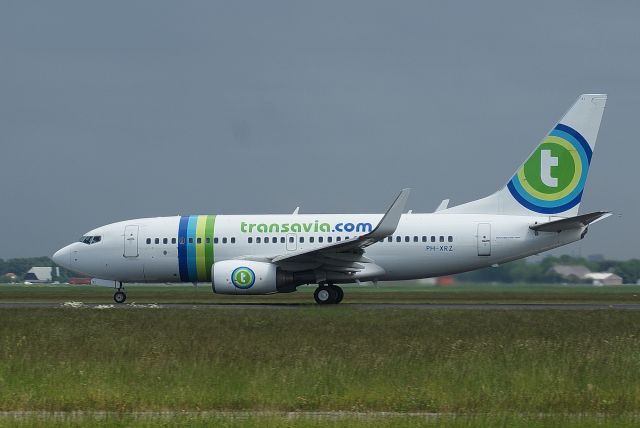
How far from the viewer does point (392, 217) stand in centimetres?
3238

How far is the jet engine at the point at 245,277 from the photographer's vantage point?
110 feet

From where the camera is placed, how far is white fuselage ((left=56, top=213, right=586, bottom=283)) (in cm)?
3531

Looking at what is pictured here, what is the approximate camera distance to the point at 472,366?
15.5 metres

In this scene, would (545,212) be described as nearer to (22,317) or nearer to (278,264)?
(278,264)

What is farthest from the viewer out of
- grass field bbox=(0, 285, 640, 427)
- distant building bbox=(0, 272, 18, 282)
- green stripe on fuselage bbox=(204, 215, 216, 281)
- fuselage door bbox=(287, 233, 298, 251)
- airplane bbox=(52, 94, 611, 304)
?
distant building bbox=(0, 272, 18, 282)

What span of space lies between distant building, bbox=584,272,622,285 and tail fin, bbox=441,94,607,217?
60.1 feet

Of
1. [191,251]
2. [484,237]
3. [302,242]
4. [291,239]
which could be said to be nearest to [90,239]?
[191,251]

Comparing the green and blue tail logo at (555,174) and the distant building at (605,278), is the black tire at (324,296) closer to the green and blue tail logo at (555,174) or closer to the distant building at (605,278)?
the green and blue tail logo at (555,174)

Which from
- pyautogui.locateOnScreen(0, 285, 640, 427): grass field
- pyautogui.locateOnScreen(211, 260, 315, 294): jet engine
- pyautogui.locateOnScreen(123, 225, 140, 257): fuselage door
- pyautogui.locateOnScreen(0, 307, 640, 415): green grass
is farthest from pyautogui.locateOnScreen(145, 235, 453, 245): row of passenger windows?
pyautogui.locateOnScreen(0, 285, 640, 427): grass field

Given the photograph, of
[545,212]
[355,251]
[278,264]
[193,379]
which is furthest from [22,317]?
[545,212]

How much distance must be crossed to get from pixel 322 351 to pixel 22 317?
13065mm

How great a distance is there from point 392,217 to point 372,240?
1574 millimetres

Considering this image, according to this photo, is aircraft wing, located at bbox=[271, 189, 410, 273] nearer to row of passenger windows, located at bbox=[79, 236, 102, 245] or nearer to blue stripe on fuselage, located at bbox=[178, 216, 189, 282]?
blue stripe on fuselage, located at bbox=[178, 216, 189, 282]

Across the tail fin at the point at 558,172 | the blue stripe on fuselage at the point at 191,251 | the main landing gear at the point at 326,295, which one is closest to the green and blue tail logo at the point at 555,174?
the tail fin at the point at 558,172
